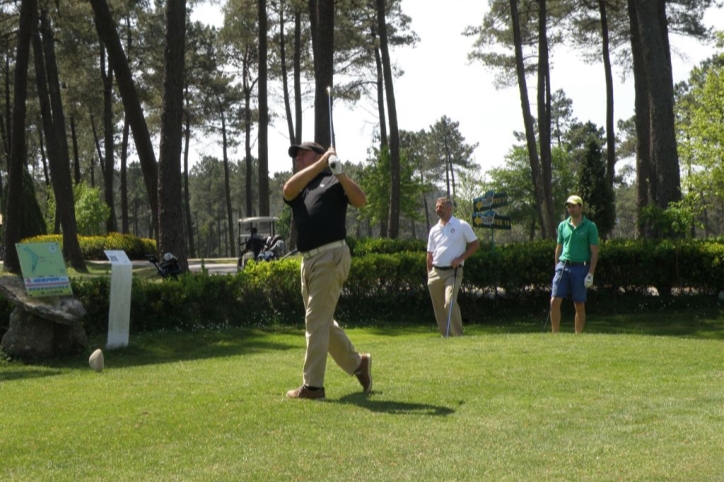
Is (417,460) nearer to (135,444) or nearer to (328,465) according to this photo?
(328,465)

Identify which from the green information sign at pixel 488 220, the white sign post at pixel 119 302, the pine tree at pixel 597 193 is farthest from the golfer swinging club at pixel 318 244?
the pine tree at pixel 597 193

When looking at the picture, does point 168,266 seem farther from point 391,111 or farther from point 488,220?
point 391,111

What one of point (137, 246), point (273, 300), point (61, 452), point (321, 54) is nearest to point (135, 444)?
point (61, 452)

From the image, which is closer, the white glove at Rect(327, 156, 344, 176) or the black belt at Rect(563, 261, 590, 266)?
the white glove at Rect(327, 156, 344, 176)

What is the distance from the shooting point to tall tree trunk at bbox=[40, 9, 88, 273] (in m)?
28.6

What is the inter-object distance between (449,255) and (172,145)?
7.99 m

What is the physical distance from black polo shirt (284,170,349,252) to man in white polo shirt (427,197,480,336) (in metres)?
5.20

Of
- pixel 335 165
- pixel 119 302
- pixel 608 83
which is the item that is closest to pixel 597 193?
pixel 608 83

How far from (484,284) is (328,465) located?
11273mm

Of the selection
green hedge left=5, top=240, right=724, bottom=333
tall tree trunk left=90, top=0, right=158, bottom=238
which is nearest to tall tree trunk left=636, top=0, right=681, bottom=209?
green hedge left=5, top=240, right=724, bottom=333

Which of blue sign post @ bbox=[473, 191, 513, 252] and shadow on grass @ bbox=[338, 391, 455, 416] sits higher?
blue sign post @ bbox=[473, 191, 513, 252]

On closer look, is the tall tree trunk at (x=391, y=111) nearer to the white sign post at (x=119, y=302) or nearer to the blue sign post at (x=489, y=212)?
the blue sign post at (x=489, y=212)

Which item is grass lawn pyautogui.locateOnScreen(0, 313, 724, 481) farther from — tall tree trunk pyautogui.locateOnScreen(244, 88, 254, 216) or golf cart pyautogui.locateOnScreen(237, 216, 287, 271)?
tall tree trunk pyautogui.locateOnScreen(244, 88, 254, 216)

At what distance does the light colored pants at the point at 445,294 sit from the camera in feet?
40.5
